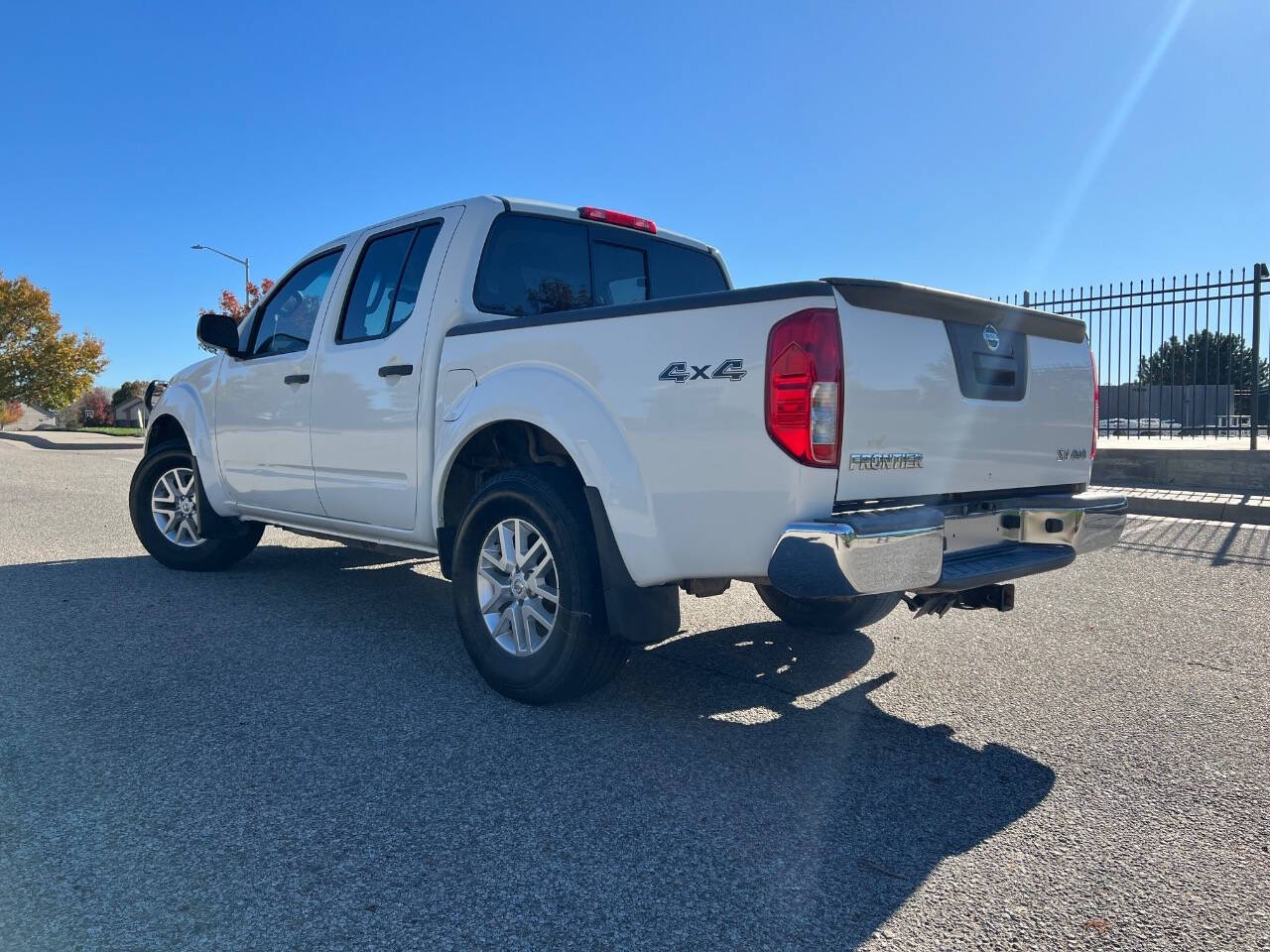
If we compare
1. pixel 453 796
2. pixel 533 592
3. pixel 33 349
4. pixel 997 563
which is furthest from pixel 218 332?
pixel 33 349

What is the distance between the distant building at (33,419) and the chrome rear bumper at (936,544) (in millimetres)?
77892

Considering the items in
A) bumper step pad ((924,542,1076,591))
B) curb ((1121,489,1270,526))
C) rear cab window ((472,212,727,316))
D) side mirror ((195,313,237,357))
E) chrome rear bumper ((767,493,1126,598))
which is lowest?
curb ((1121,489,1270,526))

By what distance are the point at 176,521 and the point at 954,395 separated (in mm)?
5560

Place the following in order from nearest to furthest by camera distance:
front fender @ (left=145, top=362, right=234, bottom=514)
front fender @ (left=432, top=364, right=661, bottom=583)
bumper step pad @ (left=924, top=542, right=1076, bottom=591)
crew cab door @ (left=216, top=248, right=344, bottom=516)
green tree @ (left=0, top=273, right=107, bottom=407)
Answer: bumper step pad @ (left=924, top=542, right=1076, bottom=591) → front fender @ (left=432, top=364, right=661, bottom=583) → crew cab door @ (left=216, top=248, right=344, bottom=516) → front fender @ (left=145, top=362, right=234, bottom=514) → green tree @ (left=0, top=273, right=107, bottom=407)

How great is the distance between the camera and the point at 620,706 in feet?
12.3

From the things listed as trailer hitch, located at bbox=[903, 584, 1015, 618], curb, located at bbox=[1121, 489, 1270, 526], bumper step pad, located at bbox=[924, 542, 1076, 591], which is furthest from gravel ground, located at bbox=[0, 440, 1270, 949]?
curb, located at bbox=[1121, 489, 1270, 526]

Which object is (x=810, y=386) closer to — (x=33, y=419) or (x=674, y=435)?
(x=674, y=435)

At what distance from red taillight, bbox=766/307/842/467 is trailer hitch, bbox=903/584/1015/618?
101 centimetres

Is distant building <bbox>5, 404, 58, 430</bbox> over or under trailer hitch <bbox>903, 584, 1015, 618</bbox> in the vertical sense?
over

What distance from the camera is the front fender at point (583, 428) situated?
11.0ft

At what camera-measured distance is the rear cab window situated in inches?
178

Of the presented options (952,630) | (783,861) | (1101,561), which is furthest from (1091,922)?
(1101,561)

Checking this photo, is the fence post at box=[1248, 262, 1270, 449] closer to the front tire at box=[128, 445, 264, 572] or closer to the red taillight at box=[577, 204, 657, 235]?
the red taillight at box=[577, 204, 657, 235]

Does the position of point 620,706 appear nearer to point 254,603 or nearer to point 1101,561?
point 254,603
